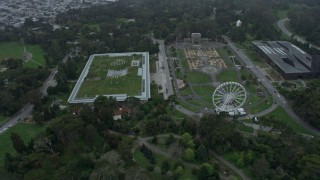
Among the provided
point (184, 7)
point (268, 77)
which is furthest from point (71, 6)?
point (268, 77)

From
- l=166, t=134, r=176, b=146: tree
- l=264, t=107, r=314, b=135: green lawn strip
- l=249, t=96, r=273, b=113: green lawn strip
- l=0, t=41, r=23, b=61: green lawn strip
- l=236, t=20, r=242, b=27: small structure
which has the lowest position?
l=264, t=107, r=314, b=135: green lawn strip

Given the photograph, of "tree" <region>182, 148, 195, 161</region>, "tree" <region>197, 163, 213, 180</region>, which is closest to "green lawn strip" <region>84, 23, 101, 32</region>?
"tree" <region>182, 148, 195, 161</region>

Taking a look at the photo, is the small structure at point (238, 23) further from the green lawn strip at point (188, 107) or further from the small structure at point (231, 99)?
the green lawn strip at point (188, 107)

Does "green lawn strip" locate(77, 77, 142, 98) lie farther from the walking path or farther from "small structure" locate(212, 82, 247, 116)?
"small structure" locate(212, 82, 247, 116)

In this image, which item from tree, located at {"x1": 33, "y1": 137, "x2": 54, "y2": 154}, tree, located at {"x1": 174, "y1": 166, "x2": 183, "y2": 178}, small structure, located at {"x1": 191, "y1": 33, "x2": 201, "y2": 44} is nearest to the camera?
tree, located at {"x1": 174, "y1": 166, "x2": 183, "y2": 178}

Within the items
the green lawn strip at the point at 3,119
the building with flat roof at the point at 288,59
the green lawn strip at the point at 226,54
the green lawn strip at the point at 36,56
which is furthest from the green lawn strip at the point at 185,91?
the green lawn strip at the point at 36,56

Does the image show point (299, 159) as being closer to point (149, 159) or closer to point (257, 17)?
point (149, 159)
